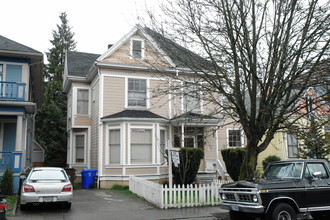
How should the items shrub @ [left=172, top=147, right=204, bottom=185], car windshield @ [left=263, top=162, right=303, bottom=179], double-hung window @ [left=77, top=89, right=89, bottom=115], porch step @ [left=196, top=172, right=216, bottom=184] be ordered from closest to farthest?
car windshield @ [left=263, top=162, right=303, bottom=179] → shrub @ [left=172, top=147, right=204, bottom=185] → porch step @ [left=196, top=172, right=216, bottom=184] → double-hung window @ [left=77, top=89, right=89, bottom=115]

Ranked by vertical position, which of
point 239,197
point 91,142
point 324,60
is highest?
point 324,60

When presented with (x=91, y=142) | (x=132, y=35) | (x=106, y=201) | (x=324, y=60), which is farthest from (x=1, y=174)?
(x=324, y=60)

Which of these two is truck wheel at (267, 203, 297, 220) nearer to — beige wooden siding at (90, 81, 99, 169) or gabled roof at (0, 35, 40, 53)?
beige wooden siding at (90, 81, 99, 169)

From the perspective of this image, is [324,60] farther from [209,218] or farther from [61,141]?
[61,141]

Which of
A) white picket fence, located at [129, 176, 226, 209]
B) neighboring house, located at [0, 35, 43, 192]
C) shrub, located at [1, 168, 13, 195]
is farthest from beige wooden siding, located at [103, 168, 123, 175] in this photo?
shrub, located at [1, 168, 13, 195]

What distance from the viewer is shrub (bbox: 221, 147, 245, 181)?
18.9 meters

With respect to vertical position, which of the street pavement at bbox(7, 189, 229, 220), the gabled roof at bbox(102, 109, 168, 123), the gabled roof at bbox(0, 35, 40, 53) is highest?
the gabled roof at bbox(0, 35, 40, 53)

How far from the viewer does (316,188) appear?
27.9ft

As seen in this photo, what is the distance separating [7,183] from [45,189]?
430 centimetres

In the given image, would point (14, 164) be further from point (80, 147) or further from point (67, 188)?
point (80, 147)

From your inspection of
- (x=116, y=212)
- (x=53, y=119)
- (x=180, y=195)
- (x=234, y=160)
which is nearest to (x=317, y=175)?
(x=180, y=195)

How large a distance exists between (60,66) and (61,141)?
43.0 feet

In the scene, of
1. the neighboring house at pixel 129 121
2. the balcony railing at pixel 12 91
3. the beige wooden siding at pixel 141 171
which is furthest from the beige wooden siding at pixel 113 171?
the balcony railing at pixel 12 91

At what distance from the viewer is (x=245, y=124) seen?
408 inches
